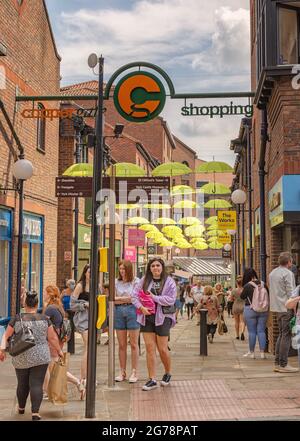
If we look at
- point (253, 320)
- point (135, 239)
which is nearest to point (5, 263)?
point (253, 320)

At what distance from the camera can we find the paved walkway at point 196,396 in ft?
24.6

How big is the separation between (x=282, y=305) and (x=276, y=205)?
275 cm

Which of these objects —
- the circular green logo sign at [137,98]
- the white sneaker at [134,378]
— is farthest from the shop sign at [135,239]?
the white sneaker at [134,378]

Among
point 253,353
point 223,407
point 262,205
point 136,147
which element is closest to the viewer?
point 223,407

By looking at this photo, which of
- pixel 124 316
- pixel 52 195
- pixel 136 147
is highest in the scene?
pixel 136 147

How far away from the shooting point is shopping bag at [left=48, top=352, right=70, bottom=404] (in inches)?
305

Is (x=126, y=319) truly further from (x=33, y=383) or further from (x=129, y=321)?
(x=33, y=383)

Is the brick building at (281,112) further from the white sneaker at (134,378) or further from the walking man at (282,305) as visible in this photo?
the white sneaker at (134,378)

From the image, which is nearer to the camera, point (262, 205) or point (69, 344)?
point (69, 344)

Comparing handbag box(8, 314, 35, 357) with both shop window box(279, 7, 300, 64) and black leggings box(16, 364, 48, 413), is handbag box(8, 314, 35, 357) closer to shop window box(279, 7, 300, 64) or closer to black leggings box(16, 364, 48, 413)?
black leggings box(16, 364, 48, 413)

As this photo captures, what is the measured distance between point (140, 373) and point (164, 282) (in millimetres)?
2437

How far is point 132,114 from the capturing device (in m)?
11.5
